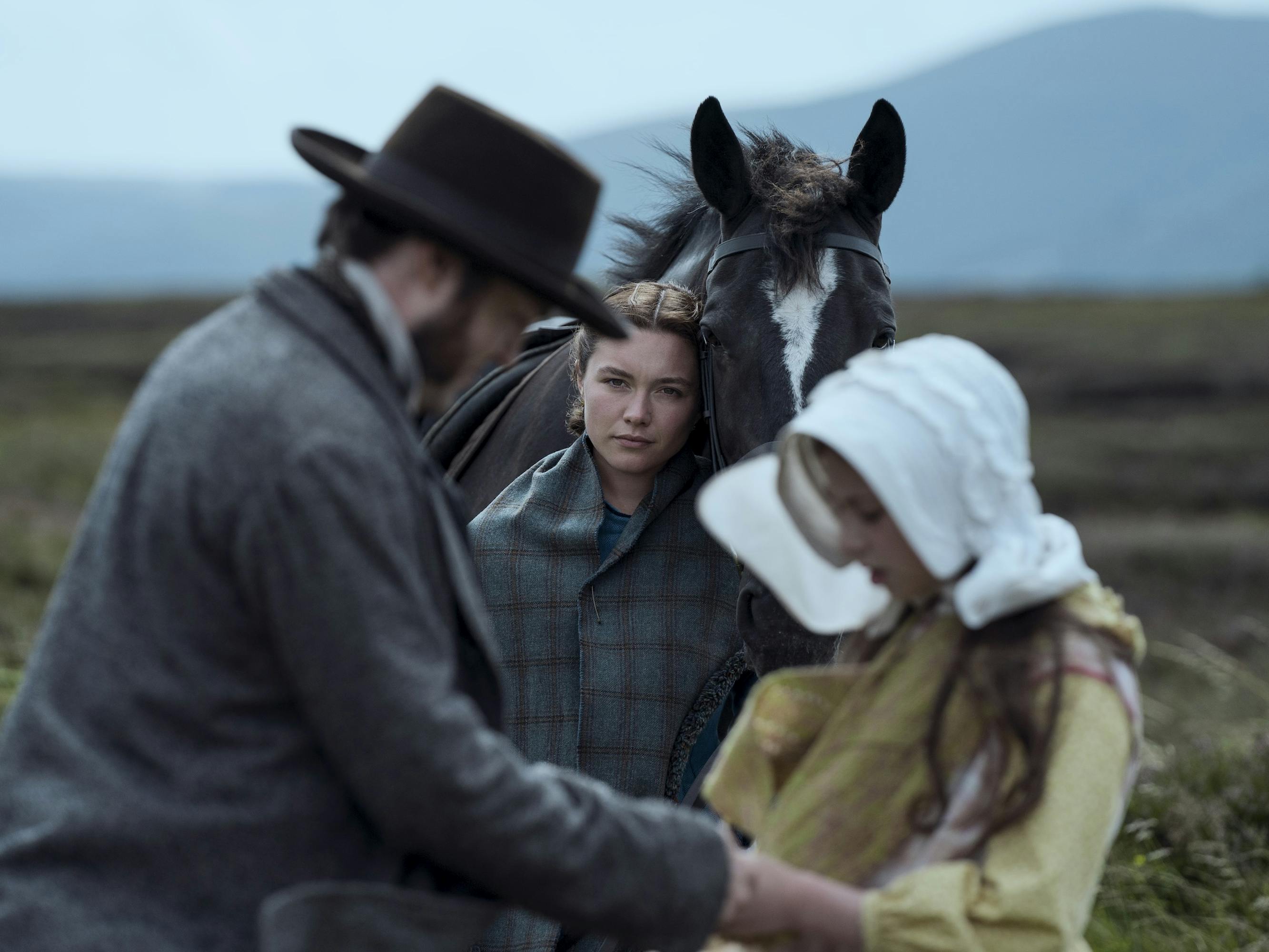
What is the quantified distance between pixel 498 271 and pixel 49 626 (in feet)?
2.20

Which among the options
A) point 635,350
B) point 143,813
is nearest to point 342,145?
point 143,813

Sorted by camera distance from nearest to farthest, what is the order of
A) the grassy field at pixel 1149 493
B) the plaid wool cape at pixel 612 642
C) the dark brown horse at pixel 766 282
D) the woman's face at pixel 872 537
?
the woman's face at pixel 872 537 → the dark brown horse at pixel 766 282 → the plaid wool cape at pixel 612 642 → the grassy field at pixel 1149 493

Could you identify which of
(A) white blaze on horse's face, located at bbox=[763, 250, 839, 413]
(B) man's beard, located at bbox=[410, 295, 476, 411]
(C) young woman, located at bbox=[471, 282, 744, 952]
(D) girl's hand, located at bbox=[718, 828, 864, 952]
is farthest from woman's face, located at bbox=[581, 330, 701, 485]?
→ (D) girl's hand, located at bbox=[718, 828, 864, 952]

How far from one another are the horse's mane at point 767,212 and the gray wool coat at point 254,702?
1.72 metres

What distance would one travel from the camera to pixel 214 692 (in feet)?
4.59

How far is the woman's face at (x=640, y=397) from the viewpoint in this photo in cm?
298

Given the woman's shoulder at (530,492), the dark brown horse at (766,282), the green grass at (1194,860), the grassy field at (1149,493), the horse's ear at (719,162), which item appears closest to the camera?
the dark brown horse at (766,282)

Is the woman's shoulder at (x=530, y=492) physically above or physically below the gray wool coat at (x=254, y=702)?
below

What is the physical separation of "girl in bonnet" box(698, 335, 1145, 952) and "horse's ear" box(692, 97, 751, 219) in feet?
5.28

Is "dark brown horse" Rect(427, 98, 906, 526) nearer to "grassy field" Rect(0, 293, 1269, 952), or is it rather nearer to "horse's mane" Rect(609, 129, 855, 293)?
"horse's mane" Rect(609, 129, 855, 293)

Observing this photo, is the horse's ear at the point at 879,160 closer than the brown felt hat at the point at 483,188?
No

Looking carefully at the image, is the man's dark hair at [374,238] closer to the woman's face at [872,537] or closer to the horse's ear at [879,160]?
the woman's face at [872,537]

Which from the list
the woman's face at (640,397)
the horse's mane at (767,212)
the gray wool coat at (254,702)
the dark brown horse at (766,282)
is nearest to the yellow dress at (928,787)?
the gray wool coat at (254,702)

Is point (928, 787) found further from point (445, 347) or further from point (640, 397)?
point (640, 397)
